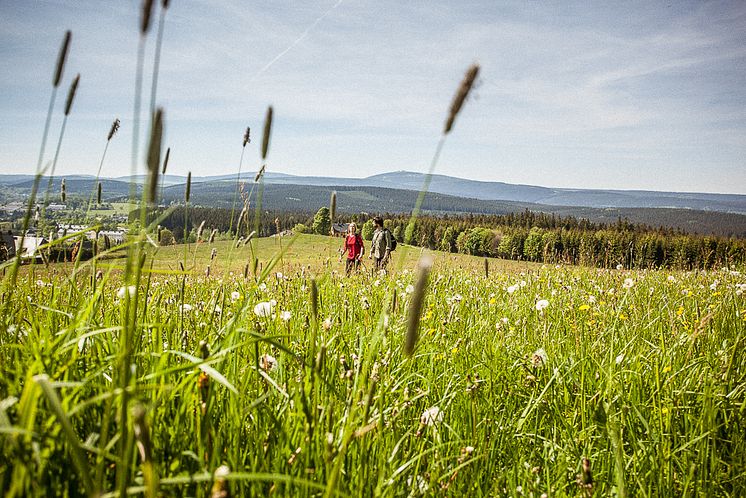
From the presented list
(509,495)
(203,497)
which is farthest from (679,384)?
(203,497)

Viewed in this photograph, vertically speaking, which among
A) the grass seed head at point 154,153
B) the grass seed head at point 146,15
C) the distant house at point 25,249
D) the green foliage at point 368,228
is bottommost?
the green foliage at point 368,228

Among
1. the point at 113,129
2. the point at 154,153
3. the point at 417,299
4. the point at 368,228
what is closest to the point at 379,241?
the point at 368,228

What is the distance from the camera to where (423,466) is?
6.05 feet

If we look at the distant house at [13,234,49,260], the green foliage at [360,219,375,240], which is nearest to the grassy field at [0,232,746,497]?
the distant house at [13,234,49,260]

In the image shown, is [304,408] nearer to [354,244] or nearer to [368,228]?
[354,244]

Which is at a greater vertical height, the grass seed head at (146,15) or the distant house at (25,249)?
the grass seed head at (146,15)

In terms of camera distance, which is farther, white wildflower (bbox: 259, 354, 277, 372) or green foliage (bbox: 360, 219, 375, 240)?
green foliage (bbox: 360, 219, 375, 240)

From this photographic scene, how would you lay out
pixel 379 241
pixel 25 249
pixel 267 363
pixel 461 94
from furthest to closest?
1. pixel 379 241
2. pixel 25 249
3. pixel 267 363
4. pixel 461 94

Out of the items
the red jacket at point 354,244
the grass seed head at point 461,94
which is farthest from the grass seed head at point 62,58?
the red jacket at point 354,244

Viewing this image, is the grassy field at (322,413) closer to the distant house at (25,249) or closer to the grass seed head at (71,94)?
the distant house at (25,249)

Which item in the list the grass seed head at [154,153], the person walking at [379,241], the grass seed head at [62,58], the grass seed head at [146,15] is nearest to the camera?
the grass seed head at [154,153]

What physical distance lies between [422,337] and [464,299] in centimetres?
159

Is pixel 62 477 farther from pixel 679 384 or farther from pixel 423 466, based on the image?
pixel 679 384

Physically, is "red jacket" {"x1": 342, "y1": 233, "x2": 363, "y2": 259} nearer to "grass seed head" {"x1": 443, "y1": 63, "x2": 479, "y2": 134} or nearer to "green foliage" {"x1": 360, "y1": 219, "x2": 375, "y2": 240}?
"green foliage" {"x1": 360, "y1": 219, "x2": 375, "y2": 240}
